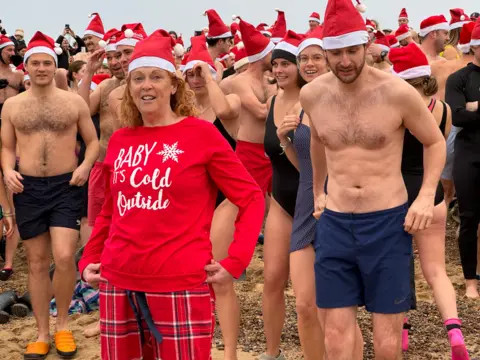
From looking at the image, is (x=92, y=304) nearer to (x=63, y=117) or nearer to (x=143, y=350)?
(x=63, y=117)

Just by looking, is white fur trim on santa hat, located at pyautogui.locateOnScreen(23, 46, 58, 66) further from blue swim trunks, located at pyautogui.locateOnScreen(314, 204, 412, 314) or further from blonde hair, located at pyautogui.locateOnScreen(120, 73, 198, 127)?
blue swim trunks, located at pyautogui.locateOnScreen(314, 204, 412, 314)

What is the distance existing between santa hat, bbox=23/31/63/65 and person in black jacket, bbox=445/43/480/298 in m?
3.43

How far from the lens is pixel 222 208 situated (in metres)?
5.19

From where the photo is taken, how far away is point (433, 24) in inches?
372

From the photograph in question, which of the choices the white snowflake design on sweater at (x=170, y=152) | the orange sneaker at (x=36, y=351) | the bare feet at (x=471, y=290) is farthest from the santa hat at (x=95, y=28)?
the white snowflake design on sweater at (x=170, y=152)

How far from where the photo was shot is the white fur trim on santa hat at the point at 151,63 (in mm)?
3479

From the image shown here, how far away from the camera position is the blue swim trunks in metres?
3.83

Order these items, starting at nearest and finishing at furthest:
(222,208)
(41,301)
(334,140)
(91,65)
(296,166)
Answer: (334,140) → (296,166) → (222,208) → (41,301) → (91,65)

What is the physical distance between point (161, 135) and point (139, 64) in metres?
0.38

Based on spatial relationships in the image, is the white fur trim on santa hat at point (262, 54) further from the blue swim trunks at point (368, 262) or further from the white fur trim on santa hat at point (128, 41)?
the blue swim trunks at point (368, 262)

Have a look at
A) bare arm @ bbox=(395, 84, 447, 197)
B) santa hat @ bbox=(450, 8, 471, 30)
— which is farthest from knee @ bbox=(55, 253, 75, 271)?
santa hat @ bbox=(450, 8, 471, 30)

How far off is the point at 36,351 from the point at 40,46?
236 centimetres

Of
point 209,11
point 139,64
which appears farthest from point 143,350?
point 209,11

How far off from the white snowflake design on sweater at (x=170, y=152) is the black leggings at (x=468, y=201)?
4.07m
